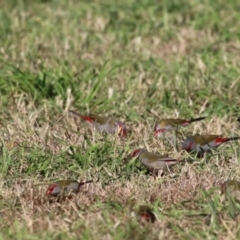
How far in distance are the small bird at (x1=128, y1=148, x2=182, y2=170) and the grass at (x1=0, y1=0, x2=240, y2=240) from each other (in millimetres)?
69

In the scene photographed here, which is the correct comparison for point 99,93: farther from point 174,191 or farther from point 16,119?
point 174,191

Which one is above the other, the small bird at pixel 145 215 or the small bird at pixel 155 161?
the small bird at pixel 145 215

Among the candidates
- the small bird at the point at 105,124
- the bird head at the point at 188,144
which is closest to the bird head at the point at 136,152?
the bird head at the point at 188,144

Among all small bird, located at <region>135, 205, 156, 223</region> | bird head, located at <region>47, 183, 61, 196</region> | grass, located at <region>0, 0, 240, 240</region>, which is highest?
small bird, located at <region>135, 205, 156, 223</region>

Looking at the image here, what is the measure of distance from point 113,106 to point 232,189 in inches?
79.9

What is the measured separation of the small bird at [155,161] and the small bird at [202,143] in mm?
267

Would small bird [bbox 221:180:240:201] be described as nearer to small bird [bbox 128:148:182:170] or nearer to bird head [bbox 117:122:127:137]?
small bird [bbox 128:148:182:170]

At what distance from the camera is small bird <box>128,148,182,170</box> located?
5.21 metres

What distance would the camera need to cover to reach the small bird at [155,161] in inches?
205

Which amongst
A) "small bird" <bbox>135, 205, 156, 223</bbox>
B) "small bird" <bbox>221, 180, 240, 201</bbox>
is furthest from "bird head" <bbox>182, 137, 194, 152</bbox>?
"small bird" <bbox>135, 205, 156, 223</bbox>

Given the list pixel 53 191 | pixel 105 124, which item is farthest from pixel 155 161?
pixel 105 124

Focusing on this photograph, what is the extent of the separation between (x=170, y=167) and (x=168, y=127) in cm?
62

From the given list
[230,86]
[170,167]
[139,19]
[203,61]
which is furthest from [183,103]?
[139,19]

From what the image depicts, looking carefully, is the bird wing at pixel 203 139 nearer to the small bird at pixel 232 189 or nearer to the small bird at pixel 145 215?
the small bird at pixel 232 189
